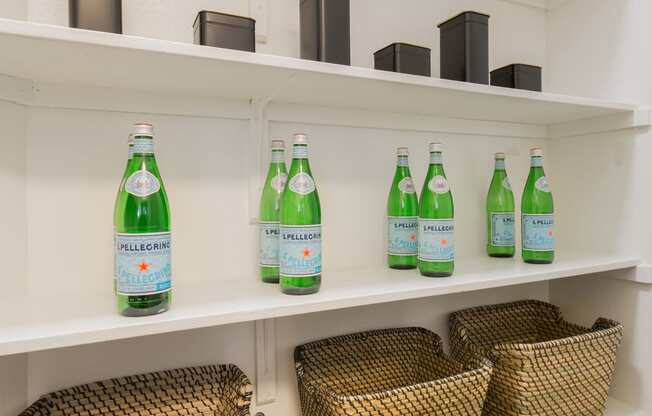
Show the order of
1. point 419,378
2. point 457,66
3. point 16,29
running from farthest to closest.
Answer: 1. point 419,378
2. point 457,66
3. point 16,29

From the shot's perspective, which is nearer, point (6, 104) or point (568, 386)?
point (6, 104)

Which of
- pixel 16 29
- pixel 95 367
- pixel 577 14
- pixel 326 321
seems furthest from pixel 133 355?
pixel 577 14

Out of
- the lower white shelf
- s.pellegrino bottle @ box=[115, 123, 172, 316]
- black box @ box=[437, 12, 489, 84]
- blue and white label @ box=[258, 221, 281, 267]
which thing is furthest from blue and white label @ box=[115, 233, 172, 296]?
the lower white shelf

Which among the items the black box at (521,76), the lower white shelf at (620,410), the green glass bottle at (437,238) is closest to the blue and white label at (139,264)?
the green glass bottle at (437,238)

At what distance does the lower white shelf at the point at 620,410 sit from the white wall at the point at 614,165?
0.8 inches

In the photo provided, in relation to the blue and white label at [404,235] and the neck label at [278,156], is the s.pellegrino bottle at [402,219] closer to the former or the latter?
the blue and white label at [404,235]

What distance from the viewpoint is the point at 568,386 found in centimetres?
98

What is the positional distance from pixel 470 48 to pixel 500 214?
1.62ft

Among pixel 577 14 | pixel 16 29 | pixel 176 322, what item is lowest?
pixel 176 322

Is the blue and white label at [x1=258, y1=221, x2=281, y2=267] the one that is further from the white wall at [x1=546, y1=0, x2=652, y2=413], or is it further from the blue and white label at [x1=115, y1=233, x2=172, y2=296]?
the white wall at [x1=546, y1=0, x2=652, y2=413]

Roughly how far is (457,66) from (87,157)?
83cm

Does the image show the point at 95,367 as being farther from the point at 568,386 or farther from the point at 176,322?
the point at 568,386

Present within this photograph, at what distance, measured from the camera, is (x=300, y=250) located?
2.44 feet

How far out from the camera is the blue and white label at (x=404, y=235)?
3.36 feet
